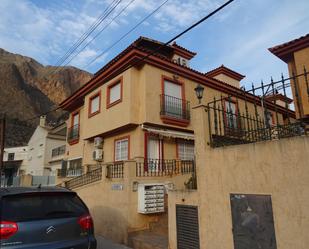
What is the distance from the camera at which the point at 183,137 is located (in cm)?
1439

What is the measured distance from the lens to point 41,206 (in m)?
4.59

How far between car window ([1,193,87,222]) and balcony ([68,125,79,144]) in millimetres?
15361

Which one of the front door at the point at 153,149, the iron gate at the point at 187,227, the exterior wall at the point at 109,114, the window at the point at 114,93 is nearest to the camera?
the iron gate at the point at 187,227

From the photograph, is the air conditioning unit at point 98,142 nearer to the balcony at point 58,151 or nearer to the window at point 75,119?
the window at point 75,119

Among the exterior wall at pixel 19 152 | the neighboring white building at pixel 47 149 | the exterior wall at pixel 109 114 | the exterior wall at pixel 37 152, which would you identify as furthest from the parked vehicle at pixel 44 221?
the exterior wall at pixel 19 152

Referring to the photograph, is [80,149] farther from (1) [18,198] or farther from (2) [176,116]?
(1) [18,198]

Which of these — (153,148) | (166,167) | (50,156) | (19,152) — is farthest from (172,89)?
(19,152)

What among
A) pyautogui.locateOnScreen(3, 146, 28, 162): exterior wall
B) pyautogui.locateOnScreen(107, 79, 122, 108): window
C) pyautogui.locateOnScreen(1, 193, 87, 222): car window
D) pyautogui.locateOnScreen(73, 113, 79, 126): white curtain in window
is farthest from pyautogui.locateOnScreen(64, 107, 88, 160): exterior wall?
pyautogui.locateOnScreen(3, 146, 28, 162): exterior wall

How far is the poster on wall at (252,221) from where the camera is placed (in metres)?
4.76

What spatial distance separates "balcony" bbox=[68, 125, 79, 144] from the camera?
→ 20016mm

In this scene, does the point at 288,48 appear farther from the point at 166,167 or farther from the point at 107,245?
the point at 107,245

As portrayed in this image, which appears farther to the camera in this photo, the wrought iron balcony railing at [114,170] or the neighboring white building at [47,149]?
the neighboring white building at [47,149]

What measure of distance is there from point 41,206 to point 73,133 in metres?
16.5

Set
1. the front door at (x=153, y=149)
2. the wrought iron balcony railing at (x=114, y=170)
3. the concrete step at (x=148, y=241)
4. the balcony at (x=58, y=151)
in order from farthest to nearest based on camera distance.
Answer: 1. the balcony at (x=58, y=151)
2. the front door at (x=153, y=149)
3. the wrought iron balcony railing at (x=114, y=170)
4. the concrete step at (x=148, y=241)
